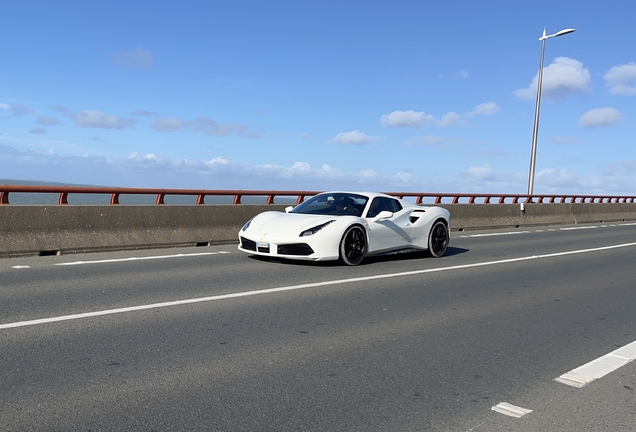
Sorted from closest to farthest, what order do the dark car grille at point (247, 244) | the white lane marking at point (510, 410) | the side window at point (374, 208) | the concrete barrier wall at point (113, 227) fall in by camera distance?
the white lane marking at point (510, 410) < the dark car grille at point (247, 244) < the concrete barrier wall at point (113, 227) < the side window at point (374, 208)

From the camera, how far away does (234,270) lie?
10.1 m

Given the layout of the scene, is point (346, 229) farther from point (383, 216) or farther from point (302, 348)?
point (302, 348)

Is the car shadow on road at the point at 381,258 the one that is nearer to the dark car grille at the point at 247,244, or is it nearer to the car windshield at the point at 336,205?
the dark car grille at the point at 247,244

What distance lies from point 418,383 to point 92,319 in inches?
128

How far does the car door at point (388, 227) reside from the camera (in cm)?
1155

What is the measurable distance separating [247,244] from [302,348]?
5.50 metres

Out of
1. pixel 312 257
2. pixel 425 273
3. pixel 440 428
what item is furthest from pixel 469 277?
pixel 440 428

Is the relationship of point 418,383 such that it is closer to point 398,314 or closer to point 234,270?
point 398,314

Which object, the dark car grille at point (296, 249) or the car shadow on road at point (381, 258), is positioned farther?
the car shadow on road at point (381, 258)

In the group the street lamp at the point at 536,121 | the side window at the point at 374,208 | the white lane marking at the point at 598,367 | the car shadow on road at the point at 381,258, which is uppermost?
the street lamp at the point at 536,121

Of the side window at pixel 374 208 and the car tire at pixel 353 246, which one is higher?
the side window at pixel 374 208

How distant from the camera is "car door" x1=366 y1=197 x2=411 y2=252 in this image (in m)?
11.6

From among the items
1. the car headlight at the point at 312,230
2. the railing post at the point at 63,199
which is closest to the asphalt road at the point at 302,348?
the car headlight at the point at 312,230

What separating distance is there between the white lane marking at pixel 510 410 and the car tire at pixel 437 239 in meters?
8.49
